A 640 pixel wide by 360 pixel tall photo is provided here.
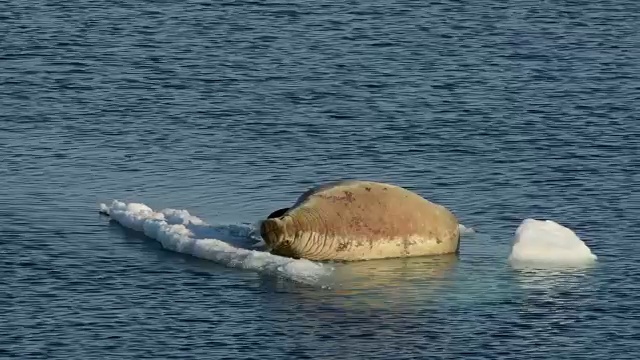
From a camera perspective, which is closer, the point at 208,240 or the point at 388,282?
the point at 388,282

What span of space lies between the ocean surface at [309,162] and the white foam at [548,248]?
0.27 meters

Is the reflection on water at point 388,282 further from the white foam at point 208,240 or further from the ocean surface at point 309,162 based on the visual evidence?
the white foam at point 208,240

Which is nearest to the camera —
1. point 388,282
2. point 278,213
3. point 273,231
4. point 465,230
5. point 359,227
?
point 388,282

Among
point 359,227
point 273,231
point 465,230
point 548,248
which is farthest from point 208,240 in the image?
point 548,248

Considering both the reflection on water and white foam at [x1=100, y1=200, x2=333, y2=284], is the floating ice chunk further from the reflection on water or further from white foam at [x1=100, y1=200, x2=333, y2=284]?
white foam at [x1=100, y1=200, x2=333, y2=284]

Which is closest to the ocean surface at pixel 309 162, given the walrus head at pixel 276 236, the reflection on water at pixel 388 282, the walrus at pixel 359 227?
the reflection on water at pixel 388 282

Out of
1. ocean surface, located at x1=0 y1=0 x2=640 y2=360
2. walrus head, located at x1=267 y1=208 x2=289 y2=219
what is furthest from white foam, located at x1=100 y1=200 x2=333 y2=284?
walrus head, located at x1=267 y1=208 x2=289 y2=219

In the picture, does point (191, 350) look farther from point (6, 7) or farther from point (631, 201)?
point (6, 7)

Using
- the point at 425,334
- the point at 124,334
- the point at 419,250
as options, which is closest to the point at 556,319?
the point at 425,334

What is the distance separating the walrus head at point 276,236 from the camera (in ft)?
74.1

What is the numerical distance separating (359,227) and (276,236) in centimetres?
110

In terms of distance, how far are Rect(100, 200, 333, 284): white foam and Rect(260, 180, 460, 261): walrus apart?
0.97 ft

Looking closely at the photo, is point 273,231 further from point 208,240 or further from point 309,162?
point 309,162

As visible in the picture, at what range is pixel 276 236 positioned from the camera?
74.1 feet
